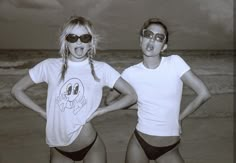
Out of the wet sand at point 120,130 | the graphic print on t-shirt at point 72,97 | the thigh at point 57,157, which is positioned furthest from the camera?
the wet sand at point 120,130

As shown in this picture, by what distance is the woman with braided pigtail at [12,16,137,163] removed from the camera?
2.30 m

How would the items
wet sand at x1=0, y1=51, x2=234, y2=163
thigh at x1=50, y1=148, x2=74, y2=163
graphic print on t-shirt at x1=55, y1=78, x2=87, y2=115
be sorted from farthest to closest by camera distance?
1. wet sand at x1=0, y1=51, x2=234, y2=163
2. thigh at x1=50, y1=148, x2=74, y2=163
3. graphic print on t-shirt at x1=55, y1=78, x2=87, y2=115

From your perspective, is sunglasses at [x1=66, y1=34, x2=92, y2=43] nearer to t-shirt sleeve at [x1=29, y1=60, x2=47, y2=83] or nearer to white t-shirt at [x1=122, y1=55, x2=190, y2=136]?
t-shirt sleeve at [x1=29, y1=60, x2=47, y2=83]

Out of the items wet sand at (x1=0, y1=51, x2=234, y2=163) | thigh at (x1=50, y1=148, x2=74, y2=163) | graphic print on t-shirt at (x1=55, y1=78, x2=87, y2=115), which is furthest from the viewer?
wet sand at (x1=0, y1=51, x2=234, y2=163)

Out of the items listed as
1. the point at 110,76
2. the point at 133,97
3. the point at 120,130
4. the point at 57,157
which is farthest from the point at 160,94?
the point at 120,130

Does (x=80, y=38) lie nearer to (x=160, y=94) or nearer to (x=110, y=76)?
(x=110, y=76)

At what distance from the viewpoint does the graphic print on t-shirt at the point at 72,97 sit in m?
2.29

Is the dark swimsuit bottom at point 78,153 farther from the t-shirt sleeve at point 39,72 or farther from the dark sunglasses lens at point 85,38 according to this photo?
the dark sunglasses lens at point 85,38

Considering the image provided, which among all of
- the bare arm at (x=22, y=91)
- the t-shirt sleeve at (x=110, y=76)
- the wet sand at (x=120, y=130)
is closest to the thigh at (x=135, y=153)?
the t-shirt sleeve at (x=110, y=76)

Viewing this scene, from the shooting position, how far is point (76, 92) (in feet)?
7.53

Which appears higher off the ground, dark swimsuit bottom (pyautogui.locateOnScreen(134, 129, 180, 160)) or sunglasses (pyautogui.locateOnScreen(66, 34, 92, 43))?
sunglasses (pyautogui.locateOnScreen(66, 34, 92, 43))

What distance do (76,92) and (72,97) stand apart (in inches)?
1.4

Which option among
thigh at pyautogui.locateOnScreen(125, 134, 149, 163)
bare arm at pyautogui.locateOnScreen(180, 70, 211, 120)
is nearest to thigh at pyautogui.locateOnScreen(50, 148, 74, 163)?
thigh at pyautogui.locateOnScreen(125, 134, 149, 163)

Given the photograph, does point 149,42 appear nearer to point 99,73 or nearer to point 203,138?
point 99,73
